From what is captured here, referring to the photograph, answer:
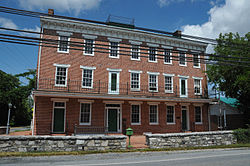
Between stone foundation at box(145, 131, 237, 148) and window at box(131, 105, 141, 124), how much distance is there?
6.40 m

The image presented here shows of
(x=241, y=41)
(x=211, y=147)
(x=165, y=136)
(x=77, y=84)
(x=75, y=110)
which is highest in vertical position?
(x=241, y=41)

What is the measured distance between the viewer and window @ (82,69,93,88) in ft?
53.8

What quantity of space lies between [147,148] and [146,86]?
859 centimetres

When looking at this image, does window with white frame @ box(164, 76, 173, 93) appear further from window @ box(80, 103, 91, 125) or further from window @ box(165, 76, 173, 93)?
window @ box(80, 103, 91, 125)

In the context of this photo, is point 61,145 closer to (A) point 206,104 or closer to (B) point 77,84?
(B) point 77,84

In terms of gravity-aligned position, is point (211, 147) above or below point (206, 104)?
below

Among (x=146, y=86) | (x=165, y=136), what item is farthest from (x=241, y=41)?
(x=165, y=136)

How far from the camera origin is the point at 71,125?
1533 centimetres

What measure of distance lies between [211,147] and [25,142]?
1014 centimetres

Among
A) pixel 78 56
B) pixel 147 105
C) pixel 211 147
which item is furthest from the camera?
pixel 147 105

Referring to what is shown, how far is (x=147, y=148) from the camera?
408 inches

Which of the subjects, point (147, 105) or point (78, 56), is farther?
point (147, 105)

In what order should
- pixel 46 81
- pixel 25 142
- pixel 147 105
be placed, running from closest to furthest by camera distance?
1. pixel 25 142
2. pixel 46 81
3. pixel 147 105

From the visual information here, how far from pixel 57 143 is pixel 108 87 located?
830cm
